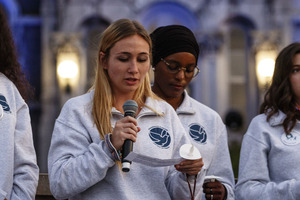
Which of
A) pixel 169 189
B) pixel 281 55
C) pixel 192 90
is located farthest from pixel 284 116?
pixel 192 90

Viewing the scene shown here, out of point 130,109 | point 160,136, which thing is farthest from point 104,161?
point 160,136

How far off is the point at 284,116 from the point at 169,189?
0.95 meters

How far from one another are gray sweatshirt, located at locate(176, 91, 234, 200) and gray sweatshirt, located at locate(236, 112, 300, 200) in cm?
10

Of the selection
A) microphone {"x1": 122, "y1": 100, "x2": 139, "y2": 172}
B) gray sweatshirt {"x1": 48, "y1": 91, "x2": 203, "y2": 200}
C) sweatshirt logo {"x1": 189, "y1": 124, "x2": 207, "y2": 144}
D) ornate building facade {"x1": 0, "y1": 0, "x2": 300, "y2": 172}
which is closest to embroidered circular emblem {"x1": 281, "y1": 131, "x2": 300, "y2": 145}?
sweatshirt logo {"x1": 189, "y1": 124, "x2": 207, "y2": 144}

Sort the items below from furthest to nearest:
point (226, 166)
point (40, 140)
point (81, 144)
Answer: point (40, 140) → point (226, 166) → point (81, 144)

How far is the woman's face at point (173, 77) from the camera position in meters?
3.66

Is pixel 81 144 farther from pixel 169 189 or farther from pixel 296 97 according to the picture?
pixel 296 97

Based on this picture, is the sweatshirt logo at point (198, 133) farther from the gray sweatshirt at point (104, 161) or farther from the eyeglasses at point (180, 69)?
the gray sweatshirt at point (104, 161)

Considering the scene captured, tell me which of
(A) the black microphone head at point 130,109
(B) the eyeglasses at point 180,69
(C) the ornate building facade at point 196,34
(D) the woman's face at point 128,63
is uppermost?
(D) the woman's face at point 128,63

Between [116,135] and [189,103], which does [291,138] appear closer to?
[189,103]

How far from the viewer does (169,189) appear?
305 cm

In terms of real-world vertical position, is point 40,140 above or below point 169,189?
below

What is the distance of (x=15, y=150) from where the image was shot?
306cm

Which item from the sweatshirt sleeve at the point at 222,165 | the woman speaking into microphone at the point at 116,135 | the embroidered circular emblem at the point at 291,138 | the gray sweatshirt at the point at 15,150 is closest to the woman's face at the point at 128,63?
the woman speaking into microphone at the point at 116,135
